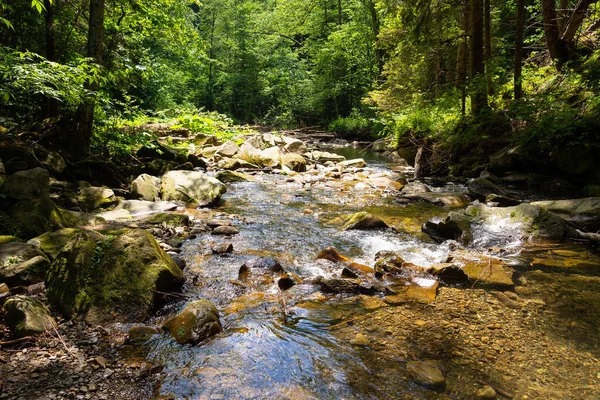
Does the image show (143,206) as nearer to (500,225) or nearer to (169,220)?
(169,220)

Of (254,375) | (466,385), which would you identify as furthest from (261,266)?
(466,385)

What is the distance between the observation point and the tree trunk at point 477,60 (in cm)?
1127

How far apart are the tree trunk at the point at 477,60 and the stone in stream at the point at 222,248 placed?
9.45 m

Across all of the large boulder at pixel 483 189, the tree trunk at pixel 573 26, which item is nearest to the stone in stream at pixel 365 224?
the large boulder at pixel 483 189

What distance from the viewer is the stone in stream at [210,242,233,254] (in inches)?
222

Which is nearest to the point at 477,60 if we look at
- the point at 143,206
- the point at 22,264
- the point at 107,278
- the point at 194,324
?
the point at 143,206

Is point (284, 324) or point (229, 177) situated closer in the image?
point (284, 324)

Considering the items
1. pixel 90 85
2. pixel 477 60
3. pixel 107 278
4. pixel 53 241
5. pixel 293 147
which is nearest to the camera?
pixel 107 278

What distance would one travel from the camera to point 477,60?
39.1ft

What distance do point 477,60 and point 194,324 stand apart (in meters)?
12.3

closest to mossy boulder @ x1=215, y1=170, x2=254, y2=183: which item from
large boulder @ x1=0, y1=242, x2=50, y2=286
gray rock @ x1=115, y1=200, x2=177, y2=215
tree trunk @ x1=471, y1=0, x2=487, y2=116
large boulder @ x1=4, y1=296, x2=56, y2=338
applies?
gray rock @ x1=115, y1=200, x2=177, y2=215

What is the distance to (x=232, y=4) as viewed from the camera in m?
37.8

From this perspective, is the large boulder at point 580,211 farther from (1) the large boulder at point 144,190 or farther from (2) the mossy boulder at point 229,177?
(2) the mossy boulder at point 229,177

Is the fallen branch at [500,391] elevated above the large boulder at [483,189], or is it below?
below
